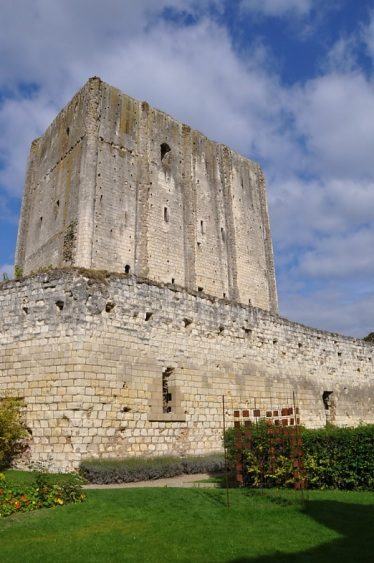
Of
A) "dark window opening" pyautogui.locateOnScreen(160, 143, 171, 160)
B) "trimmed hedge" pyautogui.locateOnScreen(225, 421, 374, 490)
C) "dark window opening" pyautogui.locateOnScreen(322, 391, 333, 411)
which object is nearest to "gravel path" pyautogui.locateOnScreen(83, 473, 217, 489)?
"trimmed hedge" pyautogui.locateOnScreen(225, 421, 374, 490)

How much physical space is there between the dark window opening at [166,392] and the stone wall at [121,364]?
3 cm

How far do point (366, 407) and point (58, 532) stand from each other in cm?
1763

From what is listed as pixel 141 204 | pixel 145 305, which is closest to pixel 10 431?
pixel 145 305

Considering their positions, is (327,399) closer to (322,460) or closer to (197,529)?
(322,460)

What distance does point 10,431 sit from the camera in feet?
37.2

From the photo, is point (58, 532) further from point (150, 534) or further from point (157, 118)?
point (157, 118)

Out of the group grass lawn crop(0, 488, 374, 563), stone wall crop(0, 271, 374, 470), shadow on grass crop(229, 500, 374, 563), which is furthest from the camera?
stone wall crop(0, 271, 374, 470)

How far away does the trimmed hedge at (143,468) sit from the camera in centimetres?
1086

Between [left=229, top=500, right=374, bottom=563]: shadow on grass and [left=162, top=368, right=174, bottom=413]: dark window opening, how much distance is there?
582 cm

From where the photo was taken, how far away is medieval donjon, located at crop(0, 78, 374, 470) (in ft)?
39.5

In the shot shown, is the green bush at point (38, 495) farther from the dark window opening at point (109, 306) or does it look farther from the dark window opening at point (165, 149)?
the dark window opening at point (165, 149)

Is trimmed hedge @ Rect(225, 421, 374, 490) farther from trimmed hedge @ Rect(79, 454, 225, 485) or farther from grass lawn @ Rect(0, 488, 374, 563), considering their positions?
trimmed hedge @ Rect(79, 454, 225, 485)

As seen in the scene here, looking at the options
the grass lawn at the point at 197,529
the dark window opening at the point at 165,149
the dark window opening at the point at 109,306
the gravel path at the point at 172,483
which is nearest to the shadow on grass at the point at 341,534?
the grass lawn at the point at 197,529

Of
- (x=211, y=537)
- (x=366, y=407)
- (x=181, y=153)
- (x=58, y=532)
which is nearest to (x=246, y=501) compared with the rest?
(x=211, y=537)
